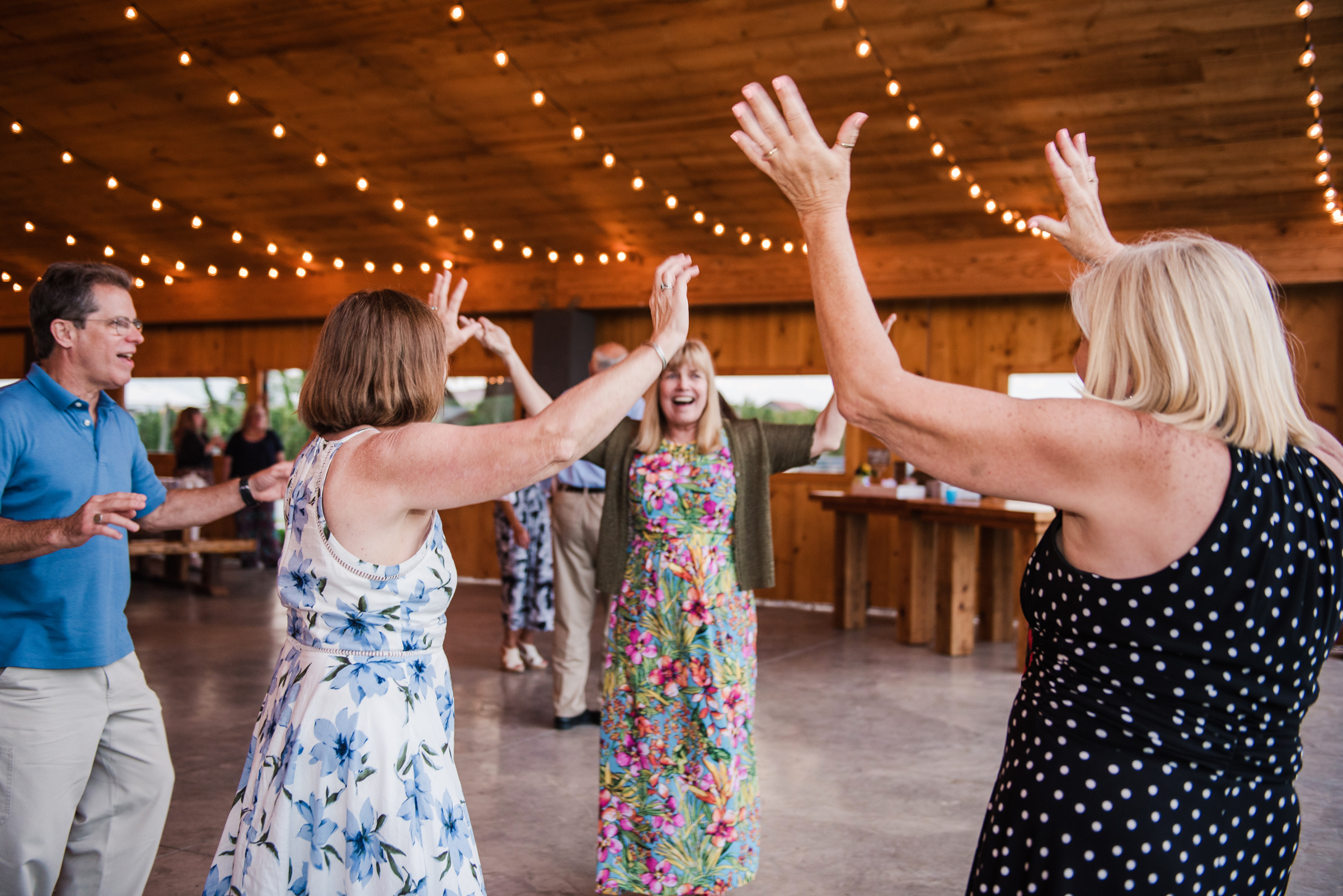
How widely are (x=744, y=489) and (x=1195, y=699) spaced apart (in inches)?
71.8

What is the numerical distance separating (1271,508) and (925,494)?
590 centimetres

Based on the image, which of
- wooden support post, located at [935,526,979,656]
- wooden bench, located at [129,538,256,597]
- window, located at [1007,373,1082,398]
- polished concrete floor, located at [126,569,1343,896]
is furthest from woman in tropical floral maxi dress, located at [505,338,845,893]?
wooden bench, located at [129,538,256,597]

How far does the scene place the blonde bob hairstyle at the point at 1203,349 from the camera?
44.0 inches

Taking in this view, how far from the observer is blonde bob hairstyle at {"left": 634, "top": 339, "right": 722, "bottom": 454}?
290cm

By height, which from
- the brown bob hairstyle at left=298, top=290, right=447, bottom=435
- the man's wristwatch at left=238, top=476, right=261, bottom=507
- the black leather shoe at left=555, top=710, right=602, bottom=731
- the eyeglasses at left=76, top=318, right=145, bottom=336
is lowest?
the black leather shoe at left=555, top=710, right=602, bottom=731

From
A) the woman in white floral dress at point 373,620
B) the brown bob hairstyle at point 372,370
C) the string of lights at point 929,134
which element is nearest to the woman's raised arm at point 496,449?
the woman in white floral dress at point 373,620

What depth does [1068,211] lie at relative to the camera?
1599 mm

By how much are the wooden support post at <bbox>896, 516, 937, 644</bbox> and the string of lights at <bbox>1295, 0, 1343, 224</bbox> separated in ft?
Answer: 10.7

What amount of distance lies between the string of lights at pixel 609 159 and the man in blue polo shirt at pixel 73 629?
4000 mm

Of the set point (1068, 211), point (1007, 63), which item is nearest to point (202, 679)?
point (1068, 211)

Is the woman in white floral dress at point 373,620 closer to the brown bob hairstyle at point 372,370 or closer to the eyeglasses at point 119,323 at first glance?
the brown bob hairstyle at point 372,370

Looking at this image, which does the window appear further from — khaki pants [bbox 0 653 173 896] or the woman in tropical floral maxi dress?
khaki pants [bbox 0 653 173 896]

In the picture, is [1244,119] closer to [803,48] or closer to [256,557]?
[803,48]

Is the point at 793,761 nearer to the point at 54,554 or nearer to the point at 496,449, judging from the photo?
the point at 54,554
